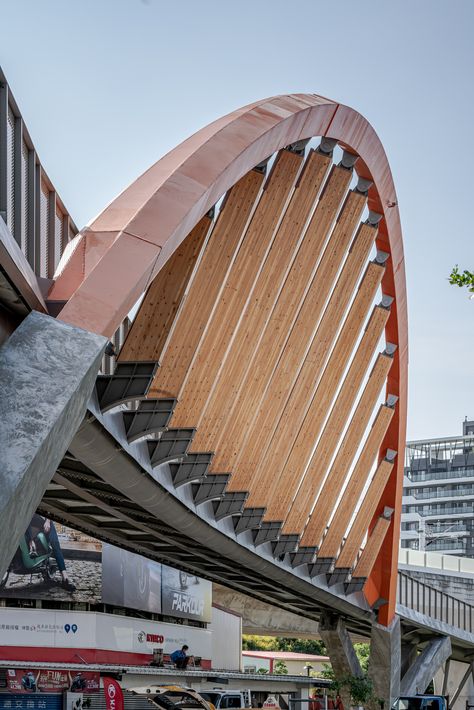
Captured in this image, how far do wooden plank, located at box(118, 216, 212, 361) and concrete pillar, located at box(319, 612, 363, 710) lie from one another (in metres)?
31.0

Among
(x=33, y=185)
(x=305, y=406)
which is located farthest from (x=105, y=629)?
(x=33, y=185)

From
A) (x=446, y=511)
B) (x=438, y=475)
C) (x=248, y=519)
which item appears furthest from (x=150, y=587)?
(x=438, y=475)

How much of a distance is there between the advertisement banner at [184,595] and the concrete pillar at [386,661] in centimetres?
1135

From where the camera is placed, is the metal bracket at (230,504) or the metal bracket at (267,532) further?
the metal bracket at (267,532)

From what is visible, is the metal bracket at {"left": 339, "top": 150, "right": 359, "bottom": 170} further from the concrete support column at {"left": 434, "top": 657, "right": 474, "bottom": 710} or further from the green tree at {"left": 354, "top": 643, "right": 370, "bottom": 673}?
the green tree at {"left": 354, "top": 643, "right": 370, "bottom": 673}

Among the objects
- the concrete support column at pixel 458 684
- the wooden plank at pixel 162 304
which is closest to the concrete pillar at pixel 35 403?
the wooden plank at pixel 162 304

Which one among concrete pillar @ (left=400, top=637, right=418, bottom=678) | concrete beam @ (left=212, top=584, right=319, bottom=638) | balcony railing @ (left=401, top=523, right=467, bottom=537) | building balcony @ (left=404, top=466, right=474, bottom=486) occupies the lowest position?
concrete pillar @ (left=400, top=637, right=418, bottom=678)

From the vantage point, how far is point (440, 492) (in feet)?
519

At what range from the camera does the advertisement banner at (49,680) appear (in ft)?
96.6

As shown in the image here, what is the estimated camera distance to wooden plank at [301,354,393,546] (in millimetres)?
38188

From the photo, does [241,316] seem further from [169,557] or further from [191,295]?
[169,557]

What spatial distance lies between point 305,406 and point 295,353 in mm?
2374

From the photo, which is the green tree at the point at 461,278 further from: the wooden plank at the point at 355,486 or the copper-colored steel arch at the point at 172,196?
the wooden plank at the point at 355,486

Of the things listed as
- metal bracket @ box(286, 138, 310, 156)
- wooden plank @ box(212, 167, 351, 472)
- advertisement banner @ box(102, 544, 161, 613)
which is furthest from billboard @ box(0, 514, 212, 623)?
metal bracket @ box(286, 138, 310, 156)
